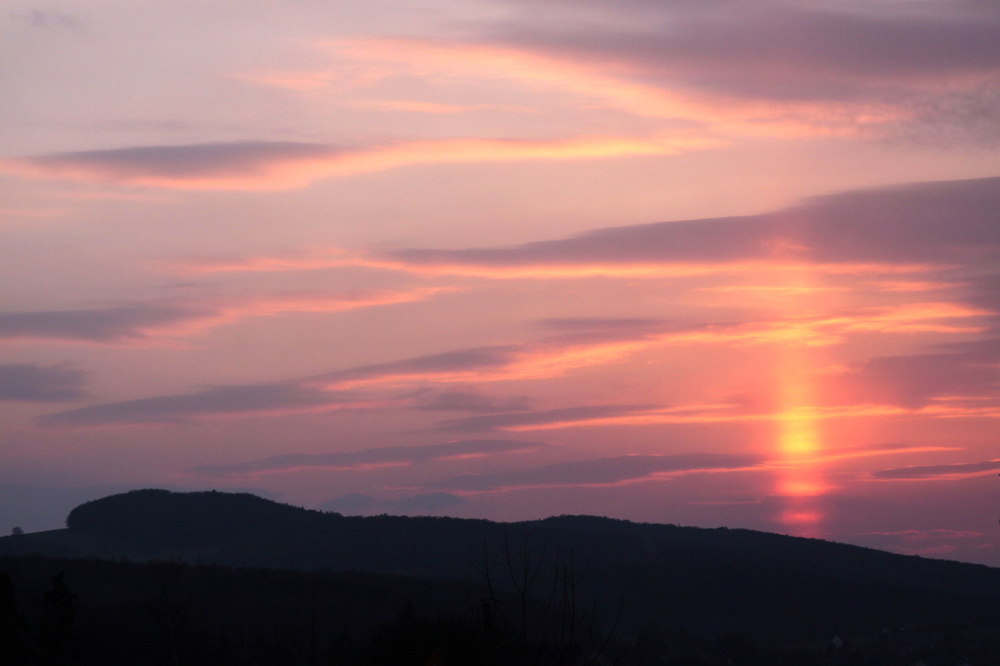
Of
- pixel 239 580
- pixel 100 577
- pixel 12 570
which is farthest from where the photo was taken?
pixel 239 580

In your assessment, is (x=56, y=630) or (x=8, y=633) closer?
(x=8, y=633)

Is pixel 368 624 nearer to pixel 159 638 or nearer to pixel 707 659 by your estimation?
pixel 159 638

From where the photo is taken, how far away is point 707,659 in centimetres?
19712

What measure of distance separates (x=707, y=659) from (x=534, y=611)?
43.7 meters

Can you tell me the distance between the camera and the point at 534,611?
169 metres

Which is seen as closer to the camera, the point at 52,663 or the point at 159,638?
the point at 52,663

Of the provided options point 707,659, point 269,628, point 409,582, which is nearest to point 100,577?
point 269,628

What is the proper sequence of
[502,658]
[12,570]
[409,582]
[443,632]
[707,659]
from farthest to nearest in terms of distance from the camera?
1. [707,659]
2. [409,582]
3. [12,570]
4. [443,632]
5. [502,658]

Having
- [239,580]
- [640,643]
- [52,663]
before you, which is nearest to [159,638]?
[239,580]

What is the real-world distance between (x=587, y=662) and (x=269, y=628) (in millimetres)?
103193

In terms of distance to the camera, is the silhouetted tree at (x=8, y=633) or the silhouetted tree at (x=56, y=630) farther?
the silhouetted tree at (x=56, y=630)

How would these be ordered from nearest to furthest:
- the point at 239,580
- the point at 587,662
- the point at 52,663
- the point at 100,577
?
the point at 587,662, the point at 52,663, the point at 100,577, the point at 239,580

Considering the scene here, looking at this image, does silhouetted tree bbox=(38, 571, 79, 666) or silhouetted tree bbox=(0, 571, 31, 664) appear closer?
silhouetted tree bbox=(0, 571, 31, 664)

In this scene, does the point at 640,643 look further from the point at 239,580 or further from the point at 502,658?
the point at 502,658
